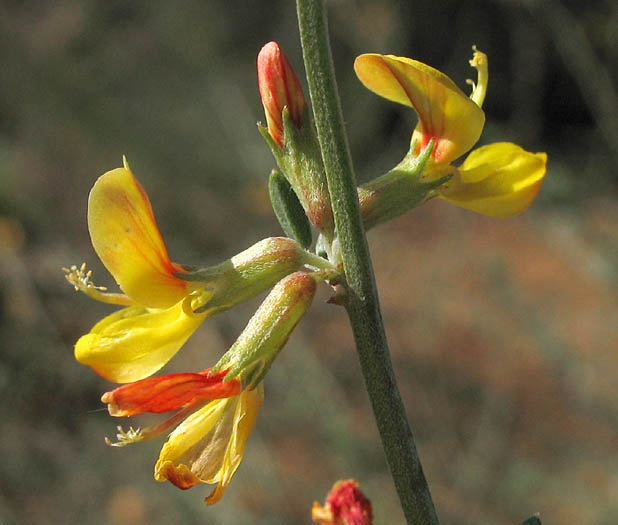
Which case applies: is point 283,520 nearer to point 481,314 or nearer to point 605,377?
point 605,377

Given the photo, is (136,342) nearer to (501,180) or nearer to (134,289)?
(134,289)

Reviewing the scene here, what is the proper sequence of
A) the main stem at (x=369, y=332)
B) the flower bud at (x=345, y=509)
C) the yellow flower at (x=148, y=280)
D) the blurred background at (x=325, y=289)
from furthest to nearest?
1. the blurred background at (x=325, y=289)
2. the flower bud at (x=345, y=509)
3. the yellow flower at (x=148, y=280)
4. the main stem at (x=369, y=332)

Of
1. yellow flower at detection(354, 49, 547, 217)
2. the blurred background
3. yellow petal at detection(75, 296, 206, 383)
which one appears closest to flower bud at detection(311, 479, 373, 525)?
yellow petal at detection(75, 296, 206, 383)

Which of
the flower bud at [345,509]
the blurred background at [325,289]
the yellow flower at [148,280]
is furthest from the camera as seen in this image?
the blurred background at [325,289]

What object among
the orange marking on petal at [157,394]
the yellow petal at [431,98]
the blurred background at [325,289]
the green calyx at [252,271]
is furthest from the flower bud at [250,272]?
the blurred background at [325,289]

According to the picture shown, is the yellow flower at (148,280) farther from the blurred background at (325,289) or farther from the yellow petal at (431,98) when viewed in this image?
the blurred background at (325,289)

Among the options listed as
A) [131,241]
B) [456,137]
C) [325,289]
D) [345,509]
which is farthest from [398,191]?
[325,289]

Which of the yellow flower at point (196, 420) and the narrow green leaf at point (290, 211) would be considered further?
the narrow green leaf at point (290, 211)
